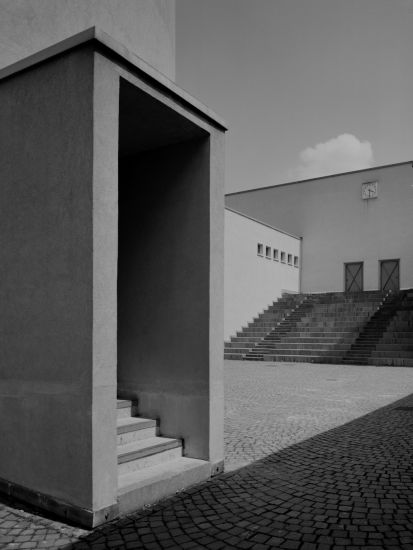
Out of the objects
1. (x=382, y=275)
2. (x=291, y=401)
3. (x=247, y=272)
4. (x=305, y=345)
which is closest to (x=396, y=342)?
(x=305, y=345)

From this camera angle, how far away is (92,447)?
4.12 metres

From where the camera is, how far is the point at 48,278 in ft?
14.9

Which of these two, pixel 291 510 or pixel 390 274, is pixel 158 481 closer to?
pixel 291 510

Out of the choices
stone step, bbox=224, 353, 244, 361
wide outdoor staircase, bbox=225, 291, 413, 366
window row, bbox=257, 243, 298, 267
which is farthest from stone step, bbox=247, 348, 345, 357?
window row, bbox=257, 243, 298, 267

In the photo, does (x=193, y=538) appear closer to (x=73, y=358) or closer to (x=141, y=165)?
(x=73, y=358)

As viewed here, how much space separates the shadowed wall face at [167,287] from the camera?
5.59 m

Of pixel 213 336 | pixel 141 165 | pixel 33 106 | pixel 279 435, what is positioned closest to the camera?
pixel 33 106

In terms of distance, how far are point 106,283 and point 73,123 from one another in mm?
1354

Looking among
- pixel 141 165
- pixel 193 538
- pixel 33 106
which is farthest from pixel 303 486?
pixel 33 106

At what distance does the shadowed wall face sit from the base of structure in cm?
153

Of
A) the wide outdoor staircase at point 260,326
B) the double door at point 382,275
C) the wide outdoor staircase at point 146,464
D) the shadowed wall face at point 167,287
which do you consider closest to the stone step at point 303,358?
the wide outdoor staircase at point 260,326

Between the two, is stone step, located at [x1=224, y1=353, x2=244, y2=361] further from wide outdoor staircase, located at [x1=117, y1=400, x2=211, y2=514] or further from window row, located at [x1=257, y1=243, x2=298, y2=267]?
wide outdoor staircase, located at [x1=117, y1=400, x2=211, y2=514]

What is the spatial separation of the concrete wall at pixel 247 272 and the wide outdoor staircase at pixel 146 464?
21.1m

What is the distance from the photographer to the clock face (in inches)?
1382
